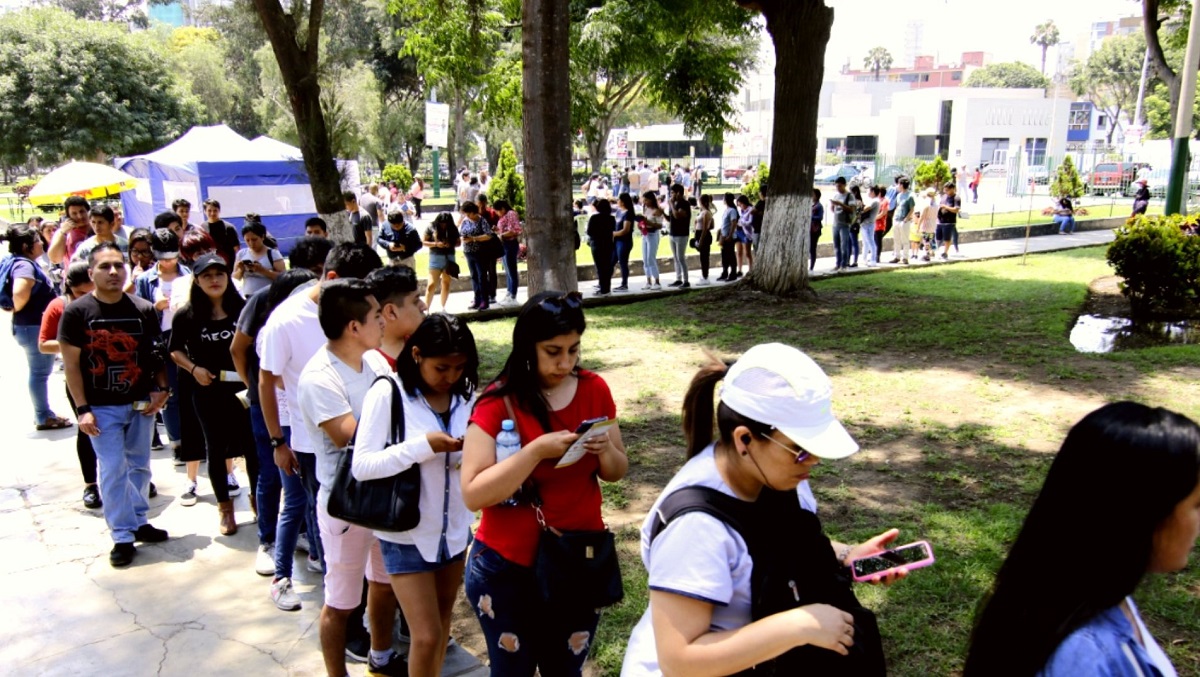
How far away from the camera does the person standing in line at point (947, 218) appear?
17.5 m

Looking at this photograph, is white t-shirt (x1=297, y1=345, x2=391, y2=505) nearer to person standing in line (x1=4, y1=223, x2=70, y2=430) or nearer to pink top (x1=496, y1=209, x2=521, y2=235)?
person standing in line (x1=4, y1=223, x2=70, y2=430)

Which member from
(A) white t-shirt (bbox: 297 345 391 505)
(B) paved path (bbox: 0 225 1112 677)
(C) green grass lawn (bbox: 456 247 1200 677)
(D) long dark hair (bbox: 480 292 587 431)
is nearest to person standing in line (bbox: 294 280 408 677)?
(A) white t-shirt (bbox: 297 345 391 505)

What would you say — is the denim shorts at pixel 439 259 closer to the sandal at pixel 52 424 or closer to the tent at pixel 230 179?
the sandal at pixel 52 424

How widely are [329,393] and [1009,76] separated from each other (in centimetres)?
14334

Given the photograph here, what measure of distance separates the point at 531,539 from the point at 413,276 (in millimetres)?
1307

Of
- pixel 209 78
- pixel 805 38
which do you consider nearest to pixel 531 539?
pixel 805 38

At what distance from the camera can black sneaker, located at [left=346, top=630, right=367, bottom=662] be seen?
3.86 meters

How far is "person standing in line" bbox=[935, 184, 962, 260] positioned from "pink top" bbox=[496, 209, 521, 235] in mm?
9459

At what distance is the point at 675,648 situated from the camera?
1.68 metres

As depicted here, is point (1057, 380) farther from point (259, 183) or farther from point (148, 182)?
point (148, 182)

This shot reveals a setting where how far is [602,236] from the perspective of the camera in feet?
43.6

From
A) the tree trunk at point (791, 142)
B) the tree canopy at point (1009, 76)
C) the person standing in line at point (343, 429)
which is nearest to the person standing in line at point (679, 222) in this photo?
the tree trunk at point (791, 142)

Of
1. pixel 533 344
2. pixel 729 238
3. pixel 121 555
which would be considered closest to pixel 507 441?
pixel 533 344

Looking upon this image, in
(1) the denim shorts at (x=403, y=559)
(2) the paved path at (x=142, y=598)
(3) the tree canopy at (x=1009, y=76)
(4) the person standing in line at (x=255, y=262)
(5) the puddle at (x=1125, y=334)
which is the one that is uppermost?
(3) the tree canopy at (x=1009, y=76)
